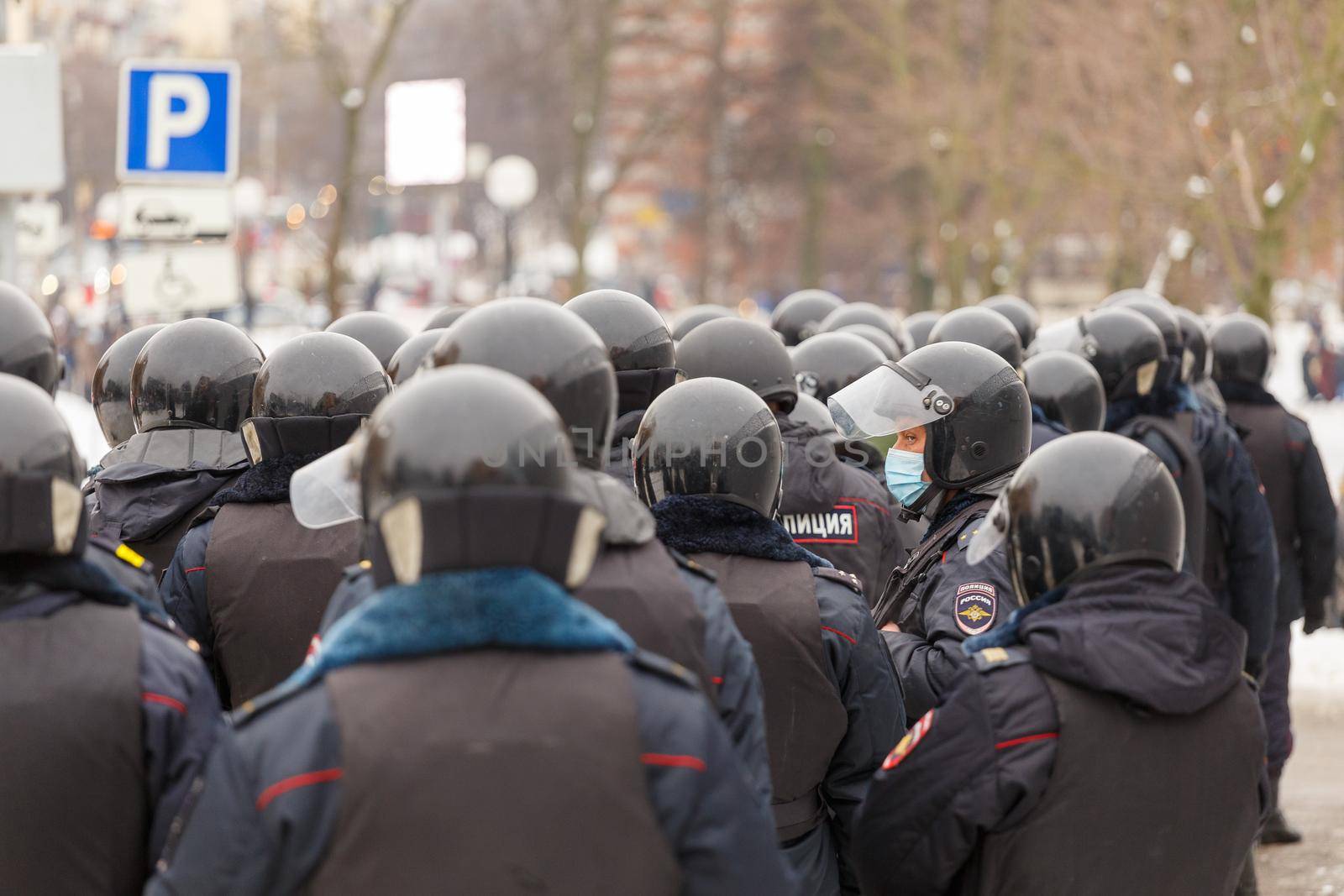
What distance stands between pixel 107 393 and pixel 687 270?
53325 mm

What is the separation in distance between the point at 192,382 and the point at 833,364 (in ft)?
9.46

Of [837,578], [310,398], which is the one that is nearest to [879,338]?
[310,398]

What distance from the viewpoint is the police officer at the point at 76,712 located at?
285 centimetres

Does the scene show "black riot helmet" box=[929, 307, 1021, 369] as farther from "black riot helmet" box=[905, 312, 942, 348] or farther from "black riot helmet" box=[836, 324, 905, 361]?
"black riot helmet" box=[905, 312, 942, 348]

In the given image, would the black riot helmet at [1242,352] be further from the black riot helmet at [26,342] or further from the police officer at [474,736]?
the police officer at [474,736]

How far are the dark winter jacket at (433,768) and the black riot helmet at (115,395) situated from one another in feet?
12.8

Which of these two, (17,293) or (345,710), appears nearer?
(345,710)

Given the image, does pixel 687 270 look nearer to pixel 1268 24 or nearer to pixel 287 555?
pixel 1268 24

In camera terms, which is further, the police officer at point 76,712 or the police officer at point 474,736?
the police officer at point 76,712

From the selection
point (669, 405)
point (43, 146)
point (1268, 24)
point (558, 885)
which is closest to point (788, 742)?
point (669, 405)

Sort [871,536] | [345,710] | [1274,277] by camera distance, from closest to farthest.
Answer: [345,710] < [871,536] < [1274,277]

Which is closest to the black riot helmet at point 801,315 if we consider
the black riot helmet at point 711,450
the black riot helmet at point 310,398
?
the black riot helmet at point 310,398

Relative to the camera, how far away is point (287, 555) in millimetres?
4383

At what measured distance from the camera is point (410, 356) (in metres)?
5.92
